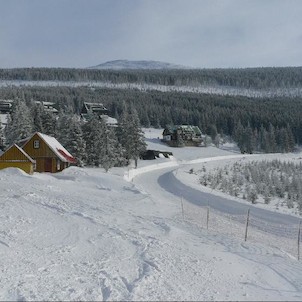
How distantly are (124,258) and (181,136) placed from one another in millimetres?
93485

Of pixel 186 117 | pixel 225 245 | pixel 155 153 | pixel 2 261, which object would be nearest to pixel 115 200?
pixel 225 245

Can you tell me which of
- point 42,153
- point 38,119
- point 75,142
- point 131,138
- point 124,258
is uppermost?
point 38,119

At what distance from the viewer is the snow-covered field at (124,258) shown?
351 inches

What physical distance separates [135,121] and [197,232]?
48.7 m

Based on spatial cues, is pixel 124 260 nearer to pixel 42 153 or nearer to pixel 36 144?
pixel 42 153

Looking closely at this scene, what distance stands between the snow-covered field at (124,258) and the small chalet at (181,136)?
80.6 m

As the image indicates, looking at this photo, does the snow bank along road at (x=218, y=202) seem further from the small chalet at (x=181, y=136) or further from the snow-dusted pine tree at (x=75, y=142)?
the small chalet at (x=181, y=136)

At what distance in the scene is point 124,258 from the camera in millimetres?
11555

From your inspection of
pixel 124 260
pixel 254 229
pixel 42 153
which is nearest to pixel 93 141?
pixel 42 153

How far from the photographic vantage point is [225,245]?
14039 mm

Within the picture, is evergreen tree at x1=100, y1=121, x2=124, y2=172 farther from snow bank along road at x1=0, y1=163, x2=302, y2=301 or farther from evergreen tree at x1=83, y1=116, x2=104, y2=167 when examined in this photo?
snow bank along road at x1=0, y1=163, x2=302, y2=301

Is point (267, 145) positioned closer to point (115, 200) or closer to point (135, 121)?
point (135, 121)

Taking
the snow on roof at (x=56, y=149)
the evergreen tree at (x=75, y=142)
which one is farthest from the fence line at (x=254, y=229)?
the evergreen tree at (x=75, y=142)

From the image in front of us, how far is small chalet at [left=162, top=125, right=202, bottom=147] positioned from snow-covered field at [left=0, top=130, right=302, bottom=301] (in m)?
80.6
